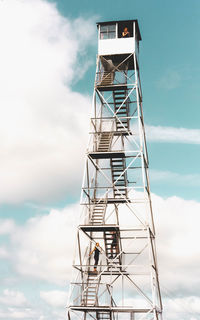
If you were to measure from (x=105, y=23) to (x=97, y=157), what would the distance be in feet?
34.9

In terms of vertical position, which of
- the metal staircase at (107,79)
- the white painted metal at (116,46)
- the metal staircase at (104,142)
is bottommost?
the metal staircase at (104,142)

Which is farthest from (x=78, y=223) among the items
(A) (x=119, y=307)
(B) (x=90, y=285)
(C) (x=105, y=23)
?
(C) (x=105, y=23)

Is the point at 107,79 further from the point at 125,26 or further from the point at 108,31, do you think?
the point at 125,26

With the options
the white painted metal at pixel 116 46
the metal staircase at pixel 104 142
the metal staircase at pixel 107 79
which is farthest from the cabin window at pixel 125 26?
the metal staircase at pixel 104 142

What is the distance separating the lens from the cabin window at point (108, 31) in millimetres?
27506

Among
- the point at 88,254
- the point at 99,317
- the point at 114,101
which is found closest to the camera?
the point at 99,317

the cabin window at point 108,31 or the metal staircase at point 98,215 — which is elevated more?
the cabin window at point 108,31

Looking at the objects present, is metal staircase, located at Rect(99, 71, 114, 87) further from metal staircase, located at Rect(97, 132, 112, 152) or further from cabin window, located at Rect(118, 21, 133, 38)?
metal staircase, located at Rect(97, 132, 112, 152)

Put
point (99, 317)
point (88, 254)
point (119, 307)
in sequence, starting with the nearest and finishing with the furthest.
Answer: point (119, 307) < point (99, 317) < point (88, 254)

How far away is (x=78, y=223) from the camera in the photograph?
72.9 feet

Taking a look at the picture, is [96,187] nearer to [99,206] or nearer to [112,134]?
[99,206]

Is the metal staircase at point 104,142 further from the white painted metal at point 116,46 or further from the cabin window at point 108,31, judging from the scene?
the cabin window at point 108,31

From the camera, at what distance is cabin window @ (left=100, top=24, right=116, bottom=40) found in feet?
90.2

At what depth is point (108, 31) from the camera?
2775cm
